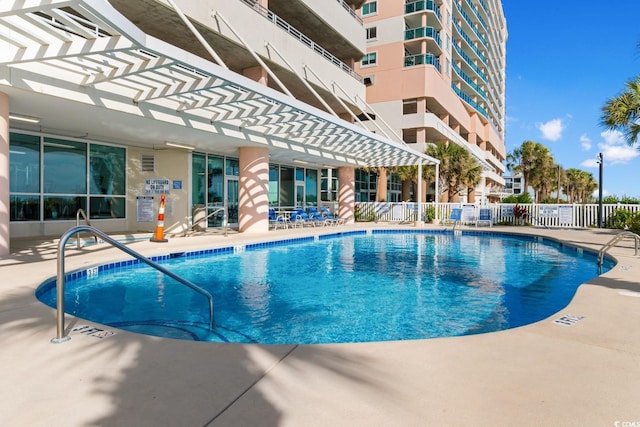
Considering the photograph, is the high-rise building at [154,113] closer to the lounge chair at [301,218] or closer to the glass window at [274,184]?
the glass window at [274,184]

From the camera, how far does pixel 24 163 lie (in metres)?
11.3

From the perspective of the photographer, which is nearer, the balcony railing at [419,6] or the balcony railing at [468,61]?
the balcony railing at [419,6]

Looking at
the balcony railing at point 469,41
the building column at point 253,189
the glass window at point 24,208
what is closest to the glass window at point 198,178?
the building column at point 253,189

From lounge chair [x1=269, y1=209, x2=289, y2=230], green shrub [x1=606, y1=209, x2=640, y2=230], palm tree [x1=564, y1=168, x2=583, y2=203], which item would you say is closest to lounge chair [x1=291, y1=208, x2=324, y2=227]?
lounge chair [x1=269, y1=209, x2=289, y2=230]

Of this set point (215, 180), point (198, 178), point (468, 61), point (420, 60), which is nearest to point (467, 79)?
point (468, 61)

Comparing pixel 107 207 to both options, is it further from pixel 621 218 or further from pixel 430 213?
pixel 621 218

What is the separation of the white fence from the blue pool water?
364 inches

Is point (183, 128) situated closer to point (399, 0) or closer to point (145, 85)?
point (145, 85)

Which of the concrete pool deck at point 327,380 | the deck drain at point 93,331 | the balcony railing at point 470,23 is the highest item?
the balcony railing at point 470,23

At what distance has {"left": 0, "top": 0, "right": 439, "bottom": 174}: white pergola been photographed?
5859mm

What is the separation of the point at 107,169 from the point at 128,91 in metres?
5.53

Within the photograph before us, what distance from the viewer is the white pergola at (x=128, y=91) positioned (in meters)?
5.86

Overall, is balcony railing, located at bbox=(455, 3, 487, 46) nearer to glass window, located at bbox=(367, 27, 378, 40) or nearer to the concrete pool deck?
glass window, located at bbox=(367, 27, 378, 40)

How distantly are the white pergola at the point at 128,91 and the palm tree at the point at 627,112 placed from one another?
745cm
